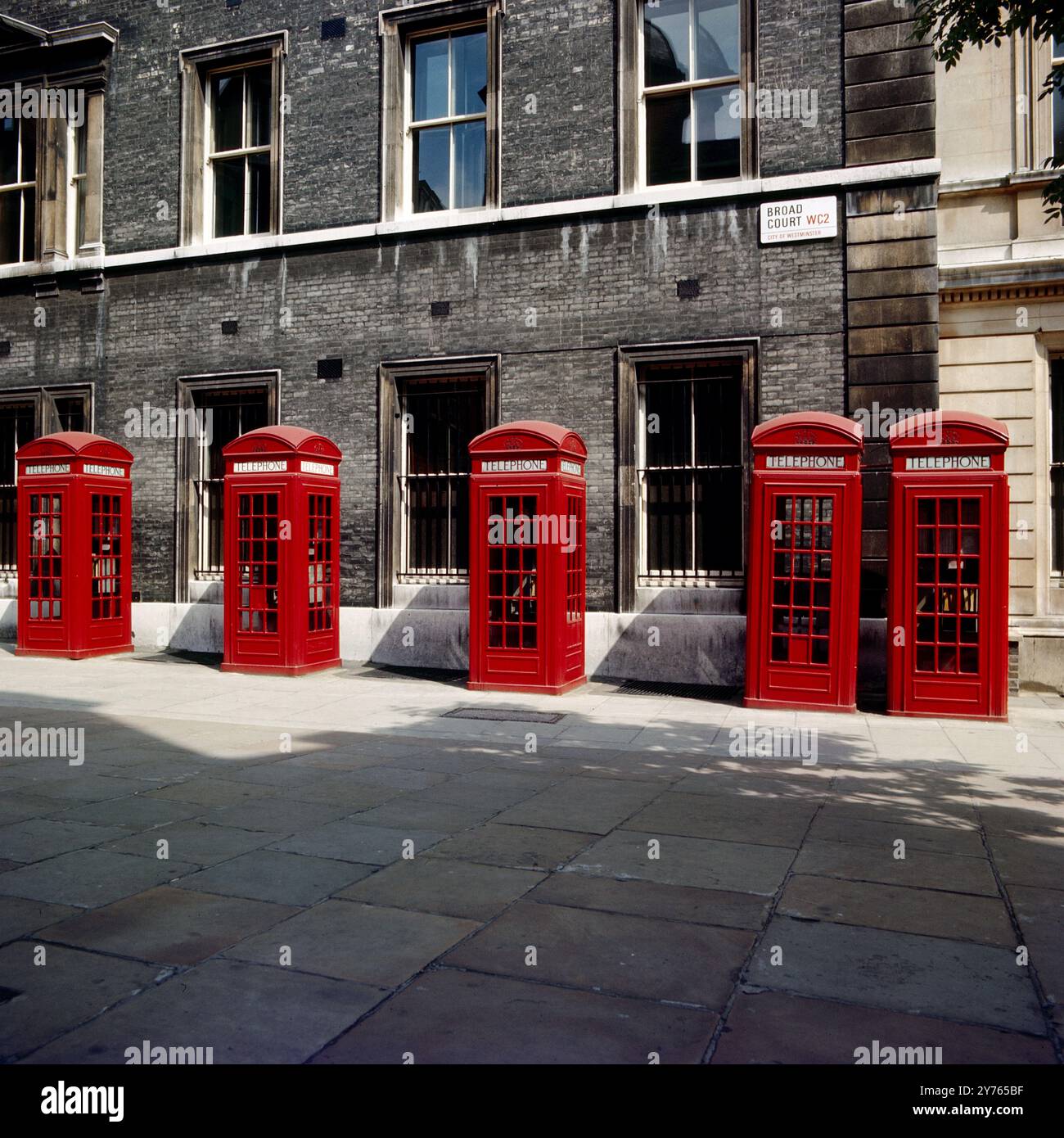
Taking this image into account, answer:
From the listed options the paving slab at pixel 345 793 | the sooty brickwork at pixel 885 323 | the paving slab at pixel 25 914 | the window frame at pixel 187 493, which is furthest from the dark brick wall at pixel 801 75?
the paving slab at pixel 25 914

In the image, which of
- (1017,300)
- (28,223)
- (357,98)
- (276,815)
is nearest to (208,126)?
(357,98)

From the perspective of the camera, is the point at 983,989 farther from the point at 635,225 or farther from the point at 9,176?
the point at 9,176

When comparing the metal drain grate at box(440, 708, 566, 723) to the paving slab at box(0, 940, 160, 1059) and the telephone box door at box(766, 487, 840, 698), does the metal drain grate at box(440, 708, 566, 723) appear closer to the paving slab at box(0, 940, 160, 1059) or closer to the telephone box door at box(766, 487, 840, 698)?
the telephone box door at box(766, 487, 840, 698)

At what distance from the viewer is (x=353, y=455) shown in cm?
1316

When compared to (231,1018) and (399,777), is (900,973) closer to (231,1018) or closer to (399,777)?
(231,1018)

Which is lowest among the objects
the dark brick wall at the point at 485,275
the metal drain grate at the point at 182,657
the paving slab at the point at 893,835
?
the paving slab at the point at 893,835

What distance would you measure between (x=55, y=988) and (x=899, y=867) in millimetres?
3673

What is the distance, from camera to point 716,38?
1212 centimetres

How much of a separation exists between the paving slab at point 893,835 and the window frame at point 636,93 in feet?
28.0

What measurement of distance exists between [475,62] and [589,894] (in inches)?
471

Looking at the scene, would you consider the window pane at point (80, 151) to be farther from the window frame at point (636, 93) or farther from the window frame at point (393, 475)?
the window frame at point (636, 93)

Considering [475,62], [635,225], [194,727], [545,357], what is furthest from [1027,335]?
[194,727]

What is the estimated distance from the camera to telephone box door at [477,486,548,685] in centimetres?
1068

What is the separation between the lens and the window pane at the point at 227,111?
14273 mm
